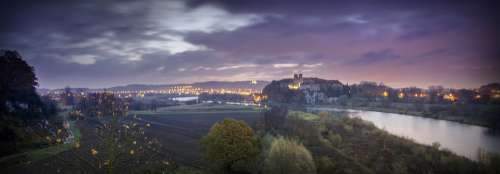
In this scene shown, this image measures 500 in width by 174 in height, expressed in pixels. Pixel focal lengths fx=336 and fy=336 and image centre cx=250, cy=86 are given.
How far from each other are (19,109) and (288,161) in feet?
169

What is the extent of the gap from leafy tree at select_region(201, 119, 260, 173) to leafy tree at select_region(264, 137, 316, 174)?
1.86 metres

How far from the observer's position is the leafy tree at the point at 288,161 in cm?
3139

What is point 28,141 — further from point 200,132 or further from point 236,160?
point 236,160

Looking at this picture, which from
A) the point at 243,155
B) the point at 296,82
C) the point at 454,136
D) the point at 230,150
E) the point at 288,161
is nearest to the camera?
the point at 288,161

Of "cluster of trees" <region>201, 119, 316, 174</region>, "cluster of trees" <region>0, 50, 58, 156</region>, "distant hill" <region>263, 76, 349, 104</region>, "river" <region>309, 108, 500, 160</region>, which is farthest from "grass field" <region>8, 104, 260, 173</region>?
"distant hill" <region>263, 76, 349, 104</region>

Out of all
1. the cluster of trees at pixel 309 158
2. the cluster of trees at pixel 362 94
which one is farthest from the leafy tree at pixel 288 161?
the cluster of trees at pixel 362 94

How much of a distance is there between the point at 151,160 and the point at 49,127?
1159 inches

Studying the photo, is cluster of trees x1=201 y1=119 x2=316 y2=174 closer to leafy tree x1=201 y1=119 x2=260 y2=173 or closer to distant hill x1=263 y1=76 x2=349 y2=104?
leafy tree x1=201 y1=119 x2=260 y2=173

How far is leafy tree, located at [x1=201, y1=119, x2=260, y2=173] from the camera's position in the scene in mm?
32219

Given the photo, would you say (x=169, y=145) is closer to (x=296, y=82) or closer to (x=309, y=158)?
(x=309, y=158)

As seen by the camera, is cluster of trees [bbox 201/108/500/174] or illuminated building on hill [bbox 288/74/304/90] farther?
illuminated building on hill [bbox 288/74/304/90]

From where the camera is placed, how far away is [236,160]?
1287 inches

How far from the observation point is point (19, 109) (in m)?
58.5

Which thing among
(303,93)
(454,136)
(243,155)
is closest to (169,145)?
(243,155)
